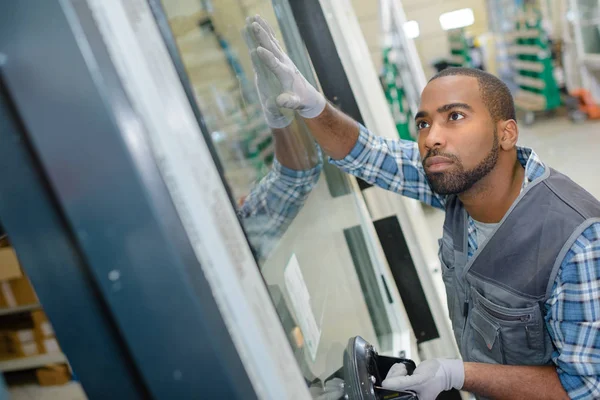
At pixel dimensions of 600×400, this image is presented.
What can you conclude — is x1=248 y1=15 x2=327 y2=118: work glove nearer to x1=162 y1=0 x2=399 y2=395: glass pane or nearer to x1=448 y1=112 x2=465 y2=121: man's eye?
x1=162 y1=0 x2=399 y2=395: glass pane

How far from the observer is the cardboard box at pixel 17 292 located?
140 inches

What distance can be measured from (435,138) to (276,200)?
466 millimetres

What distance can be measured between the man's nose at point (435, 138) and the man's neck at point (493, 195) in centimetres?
15

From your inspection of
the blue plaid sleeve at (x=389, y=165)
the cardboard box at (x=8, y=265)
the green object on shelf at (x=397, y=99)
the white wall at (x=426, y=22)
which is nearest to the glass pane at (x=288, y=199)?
the blue plaid sleeve at (x=389, y=165)

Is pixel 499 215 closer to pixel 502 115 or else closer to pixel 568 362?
pixel 502 115

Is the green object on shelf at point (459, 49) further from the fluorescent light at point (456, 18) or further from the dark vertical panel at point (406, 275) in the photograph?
the dark vertical panel at point (406, 275)

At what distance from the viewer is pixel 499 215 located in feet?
4.20

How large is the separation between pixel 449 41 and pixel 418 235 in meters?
7.40

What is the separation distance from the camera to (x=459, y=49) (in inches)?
301

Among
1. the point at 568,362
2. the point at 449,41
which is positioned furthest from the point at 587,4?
the point at 568,362

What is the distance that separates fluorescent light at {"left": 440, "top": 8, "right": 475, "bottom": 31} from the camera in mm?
7957

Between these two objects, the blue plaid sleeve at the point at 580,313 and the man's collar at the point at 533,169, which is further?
the man's collar at the point at 533,169

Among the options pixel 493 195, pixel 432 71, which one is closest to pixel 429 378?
pixel 493 195

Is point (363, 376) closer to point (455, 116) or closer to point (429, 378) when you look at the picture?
point (429, 378)
